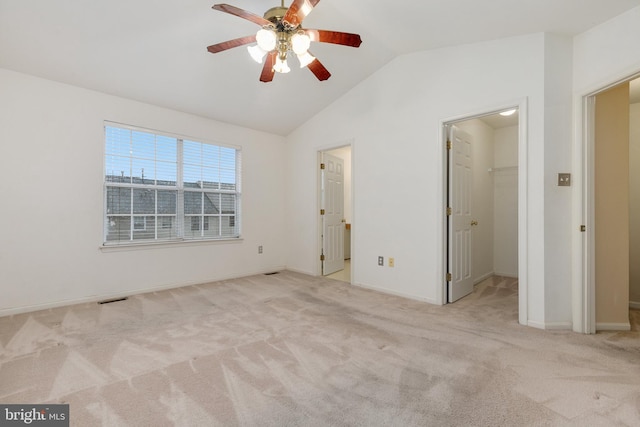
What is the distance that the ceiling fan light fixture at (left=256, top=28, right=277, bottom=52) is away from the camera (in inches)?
79.9

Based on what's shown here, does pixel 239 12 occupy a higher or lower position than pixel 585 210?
higher

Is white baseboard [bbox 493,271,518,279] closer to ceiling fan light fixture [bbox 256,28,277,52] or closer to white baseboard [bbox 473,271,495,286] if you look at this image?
white baseboard [bbox 473,271,495,286]

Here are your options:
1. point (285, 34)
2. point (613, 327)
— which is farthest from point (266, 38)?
point (613, 327)

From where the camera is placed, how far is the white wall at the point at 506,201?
4.81 m

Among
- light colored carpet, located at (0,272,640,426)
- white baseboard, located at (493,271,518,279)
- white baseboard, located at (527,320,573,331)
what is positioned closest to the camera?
light colored carpet, located at (0,272,640,426)

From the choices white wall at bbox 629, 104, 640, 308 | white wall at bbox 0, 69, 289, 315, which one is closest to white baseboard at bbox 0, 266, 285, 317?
white wall at bbox 0, 69, 289, 315

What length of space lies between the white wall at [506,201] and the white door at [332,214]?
2.73m

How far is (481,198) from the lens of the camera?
4.59 metres

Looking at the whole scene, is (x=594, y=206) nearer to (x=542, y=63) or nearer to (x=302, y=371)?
(x=542, y=63)

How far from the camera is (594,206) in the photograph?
257 centimetres

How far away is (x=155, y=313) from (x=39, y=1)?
2967mm

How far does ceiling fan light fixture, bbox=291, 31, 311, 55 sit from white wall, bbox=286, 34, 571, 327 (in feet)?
6.33

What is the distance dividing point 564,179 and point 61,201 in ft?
17.3

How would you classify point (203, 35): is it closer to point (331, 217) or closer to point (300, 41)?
point (300, 41)
